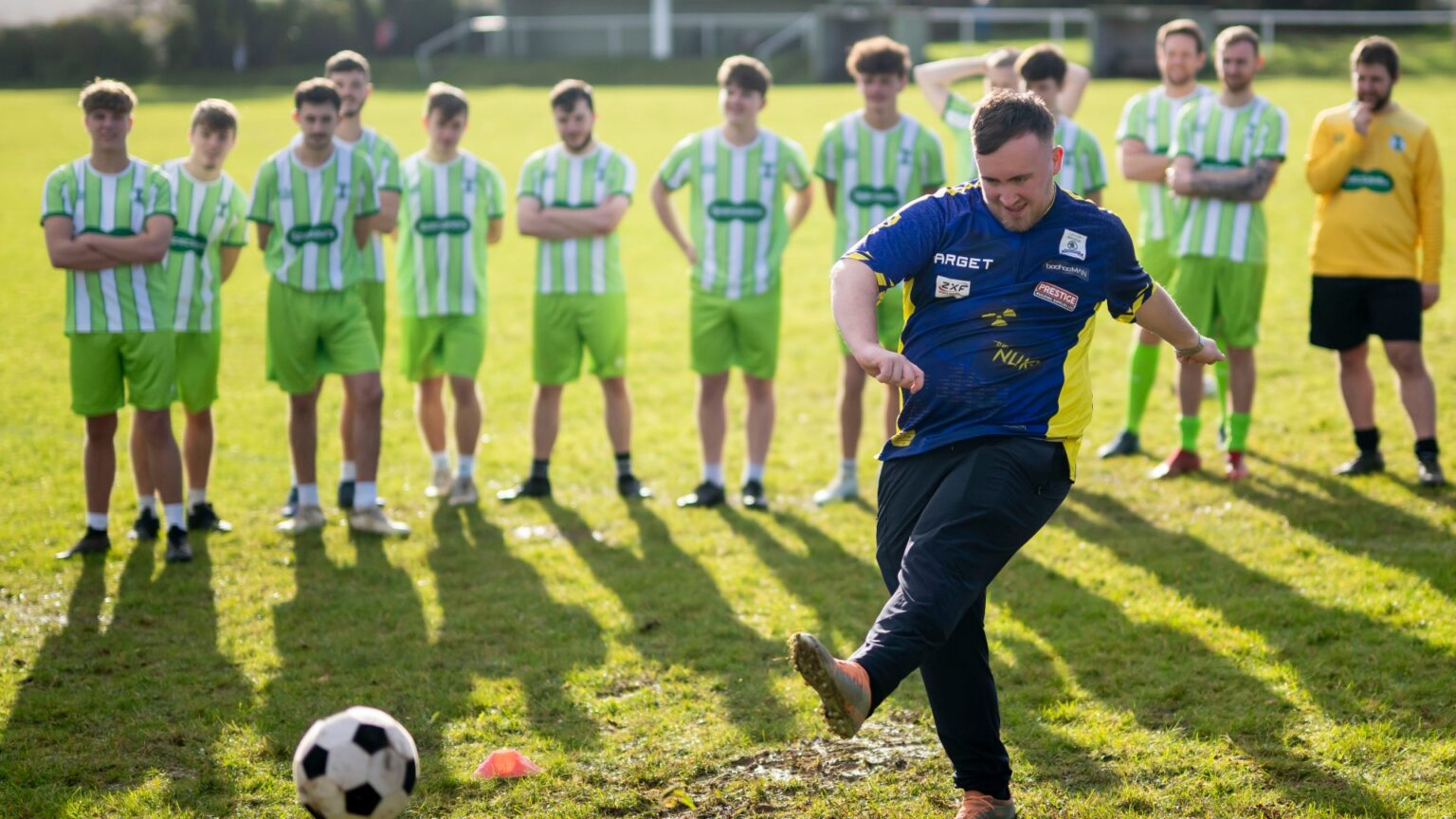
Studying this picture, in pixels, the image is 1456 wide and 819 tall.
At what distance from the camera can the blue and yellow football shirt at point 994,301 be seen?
4.18 m

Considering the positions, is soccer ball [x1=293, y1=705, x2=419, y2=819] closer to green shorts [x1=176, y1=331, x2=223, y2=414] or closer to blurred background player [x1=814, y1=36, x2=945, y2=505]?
green shorts [x1=176, y1=331, x2=223, y2=414]

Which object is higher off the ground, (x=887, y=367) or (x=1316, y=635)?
(x=887, y=367)

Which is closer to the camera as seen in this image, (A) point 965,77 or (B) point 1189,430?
(B) point 1189,430

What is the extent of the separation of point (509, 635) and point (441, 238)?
10.7ft

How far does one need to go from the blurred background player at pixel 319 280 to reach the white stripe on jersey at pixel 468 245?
0.83 m

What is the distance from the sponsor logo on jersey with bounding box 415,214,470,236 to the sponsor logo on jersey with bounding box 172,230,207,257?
1.41m

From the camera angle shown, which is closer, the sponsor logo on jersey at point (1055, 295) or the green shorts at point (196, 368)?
the sponsor logo on jersey at point (1055, 295)

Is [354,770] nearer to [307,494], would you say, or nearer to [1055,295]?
[1055,295]

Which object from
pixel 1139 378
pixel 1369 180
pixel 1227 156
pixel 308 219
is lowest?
pixel 1139 378

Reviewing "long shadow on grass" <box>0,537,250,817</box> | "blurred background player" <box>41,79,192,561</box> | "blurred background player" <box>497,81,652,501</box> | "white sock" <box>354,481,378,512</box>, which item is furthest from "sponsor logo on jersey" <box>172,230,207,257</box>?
"blurred background player" <box>497,81,652,501</box>

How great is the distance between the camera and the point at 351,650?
621 centimetres

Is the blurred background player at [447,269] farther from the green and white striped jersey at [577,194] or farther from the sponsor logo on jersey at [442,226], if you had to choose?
the green and white striped jersey at [577,194]

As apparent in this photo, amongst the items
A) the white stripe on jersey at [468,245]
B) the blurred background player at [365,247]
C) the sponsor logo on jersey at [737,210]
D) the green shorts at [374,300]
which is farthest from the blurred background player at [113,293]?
the sponsor logo on jersey at [737,210]

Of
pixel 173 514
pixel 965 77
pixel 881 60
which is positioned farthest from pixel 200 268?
pixel 965 77
